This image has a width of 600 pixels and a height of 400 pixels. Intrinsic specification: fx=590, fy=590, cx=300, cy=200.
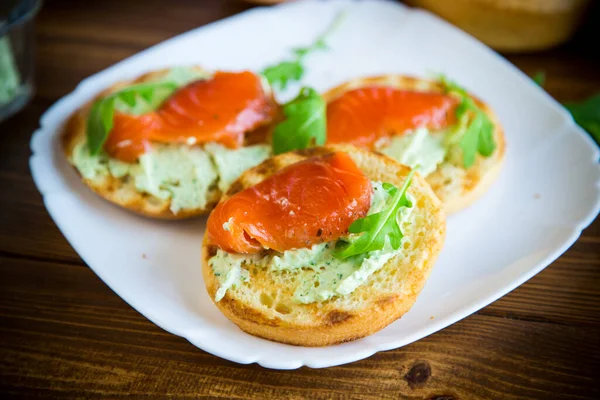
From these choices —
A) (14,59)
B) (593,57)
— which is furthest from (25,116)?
(593,57)

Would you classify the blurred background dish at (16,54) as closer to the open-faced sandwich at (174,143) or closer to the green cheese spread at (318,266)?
the open-faced sandwich at (174,143)

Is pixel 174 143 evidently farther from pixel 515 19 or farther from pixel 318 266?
pixel 515 19

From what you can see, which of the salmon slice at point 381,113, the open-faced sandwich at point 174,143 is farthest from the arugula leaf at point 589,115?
the open-faced sandwich at point 174,143

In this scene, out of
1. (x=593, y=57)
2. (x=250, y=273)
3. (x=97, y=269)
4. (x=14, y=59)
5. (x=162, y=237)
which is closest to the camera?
(x=250, y=273)

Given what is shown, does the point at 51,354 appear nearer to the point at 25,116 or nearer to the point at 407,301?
the point at 407,301

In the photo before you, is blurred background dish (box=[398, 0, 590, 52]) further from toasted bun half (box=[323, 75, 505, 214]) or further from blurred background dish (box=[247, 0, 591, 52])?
toasted bun half (box=[323, 75, 505, 214])

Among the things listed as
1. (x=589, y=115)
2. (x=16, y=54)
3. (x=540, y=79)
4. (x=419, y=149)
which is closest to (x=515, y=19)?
(x=540, y=79)

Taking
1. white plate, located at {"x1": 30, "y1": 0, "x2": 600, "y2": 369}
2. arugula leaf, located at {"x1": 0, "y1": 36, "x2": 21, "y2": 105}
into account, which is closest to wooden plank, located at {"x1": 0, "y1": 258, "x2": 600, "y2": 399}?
white plate, located at {"x1": 30, "y1": 0, "x2": 600, "y2": 369}
